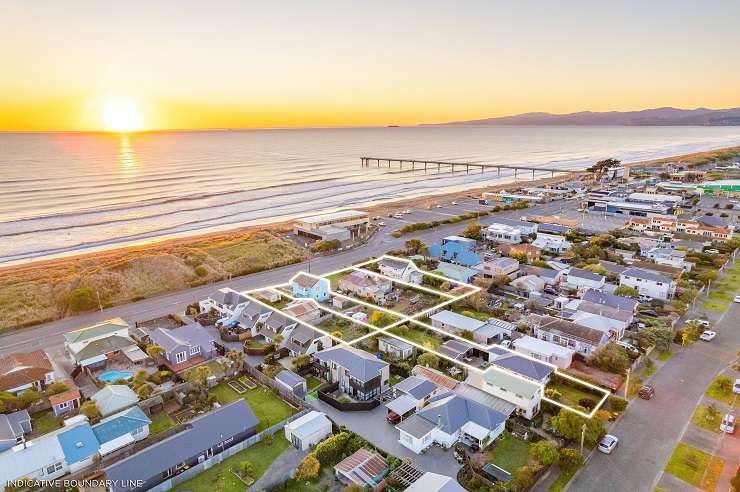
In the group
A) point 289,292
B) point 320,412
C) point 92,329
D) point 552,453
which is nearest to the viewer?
point 552,453

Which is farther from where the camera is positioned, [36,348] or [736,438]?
[36,348]

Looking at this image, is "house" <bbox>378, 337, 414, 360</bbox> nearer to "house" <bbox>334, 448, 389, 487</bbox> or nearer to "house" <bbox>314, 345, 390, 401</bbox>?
"house" <bbox>314, 345, 390, 401</bbox>

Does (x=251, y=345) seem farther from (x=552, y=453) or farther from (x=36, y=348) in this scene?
(x=552, y=453)

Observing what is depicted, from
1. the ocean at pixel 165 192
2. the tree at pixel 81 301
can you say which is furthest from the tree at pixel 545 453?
the ocean at pixel 165 192

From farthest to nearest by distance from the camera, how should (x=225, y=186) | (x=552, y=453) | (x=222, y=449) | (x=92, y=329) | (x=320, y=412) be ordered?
1. (x=225, y=186)
2. (x=92, y=329)
3. (x=320, y=412)
4. (x=222, y=449)
5. (x=552, y=453)

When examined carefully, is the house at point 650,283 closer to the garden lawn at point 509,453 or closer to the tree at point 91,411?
the garden lawn at point 509,453

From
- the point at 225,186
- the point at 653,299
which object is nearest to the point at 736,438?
the point at 653,299
